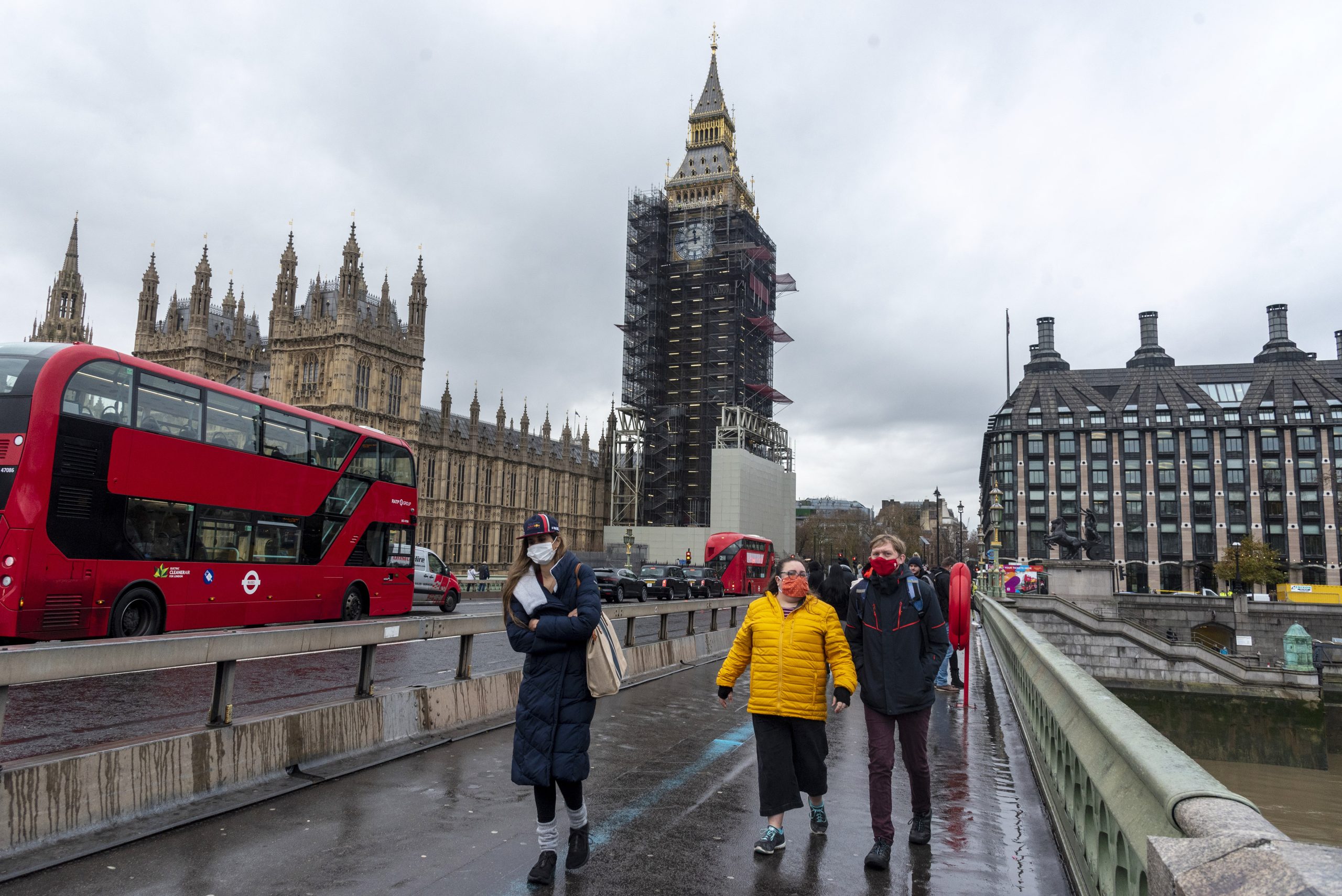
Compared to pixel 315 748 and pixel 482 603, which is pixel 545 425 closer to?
pixel 482 603

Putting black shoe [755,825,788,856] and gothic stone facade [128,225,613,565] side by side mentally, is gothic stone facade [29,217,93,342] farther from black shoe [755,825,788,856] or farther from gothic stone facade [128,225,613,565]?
black shoe [755,825,788,856]

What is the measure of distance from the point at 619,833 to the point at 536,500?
242 feet

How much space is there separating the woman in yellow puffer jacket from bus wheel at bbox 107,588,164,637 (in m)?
10.4

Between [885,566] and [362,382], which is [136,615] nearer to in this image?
[885,566]

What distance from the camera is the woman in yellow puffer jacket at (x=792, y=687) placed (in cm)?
516

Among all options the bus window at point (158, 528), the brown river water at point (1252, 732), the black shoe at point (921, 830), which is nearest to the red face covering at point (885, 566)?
the black shoe at point (921, 830)

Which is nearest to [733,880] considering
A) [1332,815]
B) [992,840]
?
[992,840]

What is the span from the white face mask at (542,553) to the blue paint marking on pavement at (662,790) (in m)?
1.65

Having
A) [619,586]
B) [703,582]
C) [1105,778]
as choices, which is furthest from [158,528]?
[703,582]

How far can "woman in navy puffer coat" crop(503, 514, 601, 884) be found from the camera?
454cm

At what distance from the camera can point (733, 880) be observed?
4.57 m

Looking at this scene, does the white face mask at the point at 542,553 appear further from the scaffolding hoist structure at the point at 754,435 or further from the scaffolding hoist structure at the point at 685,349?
the scaffolding hoist structure at the point at 685,349

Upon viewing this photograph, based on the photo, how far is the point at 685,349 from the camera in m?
78.9

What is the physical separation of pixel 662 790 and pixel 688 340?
73664mm
